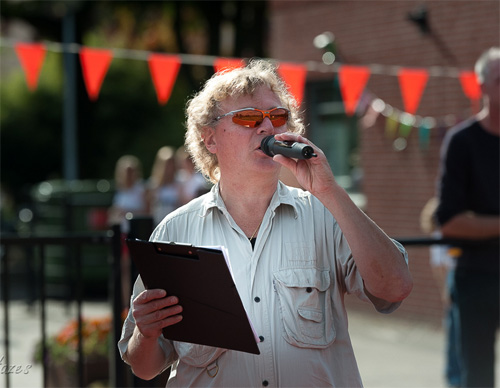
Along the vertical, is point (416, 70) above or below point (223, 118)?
above

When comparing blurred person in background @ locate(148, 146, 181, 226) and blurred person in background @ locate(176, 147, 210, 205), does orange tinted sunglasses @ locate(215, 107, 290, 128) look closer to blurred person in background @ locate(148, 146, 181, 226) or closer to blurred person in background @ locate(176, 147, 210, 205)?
blurred person in background @ locate(176, 147, 210, 205)

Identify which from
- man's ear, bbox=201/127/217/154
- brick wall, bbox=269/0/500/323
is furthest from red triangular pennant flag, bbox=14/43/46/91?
man's ear, bbox=201/127/217/154

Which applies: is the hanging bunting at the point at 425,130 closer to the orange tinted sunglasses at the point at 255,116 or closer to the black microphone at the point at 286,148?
the orange tinted sunglasses at the point at 255,116

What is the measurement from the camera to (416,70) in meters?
9.15

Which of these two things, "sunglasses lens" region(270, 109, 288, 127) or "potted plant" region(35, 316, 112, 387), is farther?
"potted plant" region(35, 316, 112, 387)

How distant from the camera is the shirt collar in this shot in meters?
2.75

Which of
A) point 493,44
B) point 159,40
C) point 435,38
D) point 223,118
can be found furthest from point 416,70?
point 159,40

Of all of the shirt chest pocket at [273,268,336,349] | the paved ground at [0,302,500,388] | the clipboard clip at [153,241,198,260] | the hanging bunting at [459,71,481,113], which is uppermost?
the hanging bunting at [459,71,481,113]

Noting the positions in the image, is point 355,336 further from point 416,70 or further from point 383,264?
point 383,264

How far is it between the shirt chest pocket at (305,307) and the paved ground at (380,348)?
148 inches

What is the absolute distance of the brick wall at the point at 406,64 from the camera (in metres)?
8.84

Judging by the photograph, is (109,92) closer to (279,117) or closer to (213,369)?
(279,117)

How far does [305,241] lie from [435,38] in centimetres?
699

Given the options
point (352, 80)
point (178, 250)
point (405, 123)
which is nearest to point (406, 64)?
point (405, 123)
